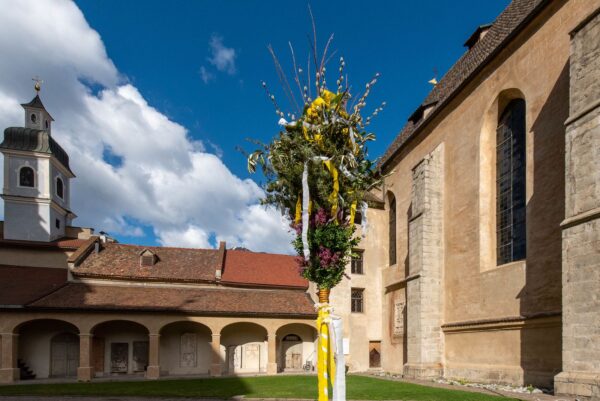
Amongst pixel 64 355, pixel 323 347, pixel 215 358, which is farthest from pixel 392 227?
pixel 323 347

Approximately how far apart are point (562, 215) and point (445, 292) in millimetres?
6939

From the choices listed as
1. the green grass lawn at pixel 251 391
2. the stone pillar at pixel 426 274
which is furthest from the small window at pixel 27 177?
the stone pillar at pixel 426 274

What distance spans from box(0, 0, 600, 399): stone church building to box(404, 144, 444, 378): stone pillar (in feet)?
0.20

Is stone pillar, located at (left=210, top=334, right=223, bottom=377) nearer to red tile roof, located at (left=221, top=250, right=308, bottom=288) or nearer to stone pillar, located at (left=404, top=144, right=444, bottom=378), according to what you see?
red tile roof, located at (left=221, top=250, right=308, bottom=288)

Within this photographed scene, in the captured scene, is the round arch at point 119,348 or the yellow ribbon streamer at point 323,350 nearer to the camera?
the yellow ribbon streamer at point 323,350

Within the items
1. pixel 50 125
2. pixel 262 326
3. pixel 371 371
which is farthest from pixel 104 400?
pixel 50 125

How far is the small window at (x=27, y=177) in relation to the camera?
3234 cm

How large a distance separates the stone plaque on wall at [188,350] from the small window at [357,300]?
942 cm

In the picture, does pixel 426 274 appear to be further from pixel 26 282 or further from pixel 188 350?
pixel 26 282

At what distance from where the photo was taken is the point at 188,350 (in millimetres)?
24906

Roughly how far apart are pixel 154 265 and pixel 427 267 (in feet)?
55.6

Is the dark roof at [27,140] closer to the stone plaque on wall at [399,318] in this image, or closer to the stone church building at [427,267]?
the stone church building at [427,267]

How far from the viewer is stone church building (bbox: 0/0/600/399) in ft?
34.8

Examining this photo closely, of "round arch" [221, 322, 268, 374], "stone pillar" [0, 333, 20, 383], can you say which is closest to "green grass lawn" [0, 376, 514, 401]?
"stone pillar" [0, 333, 20, 383]
